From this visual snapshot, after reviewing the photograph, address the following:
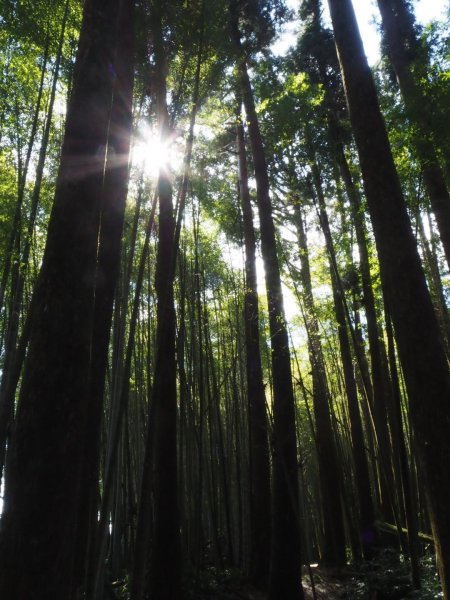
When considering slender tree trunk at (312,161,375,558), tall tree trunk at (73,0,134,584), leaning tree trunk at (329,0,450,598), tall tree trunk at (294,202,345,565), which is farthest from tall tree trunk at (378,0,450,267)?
tall tree trunk at (73,0,134,584)

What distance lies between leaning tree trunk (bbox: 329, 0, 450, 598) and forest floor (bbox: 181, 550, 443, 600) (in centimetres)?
173

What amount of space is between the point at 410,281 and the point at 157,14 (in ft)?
6.78

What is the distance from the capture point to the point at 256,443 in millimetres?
5918

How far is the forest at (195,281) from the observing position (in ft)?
5.49

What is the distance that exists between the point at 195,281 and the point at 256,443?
2.44 metres

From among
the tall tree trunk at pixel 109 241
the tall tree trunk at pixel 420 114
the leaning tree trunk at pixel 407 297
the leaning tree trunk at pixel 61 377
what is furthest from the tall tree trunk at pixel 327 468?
the leaning tree trunk at pixel 61 377

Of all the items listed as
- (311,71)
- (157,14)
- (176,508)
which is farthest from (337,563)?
(311,71)

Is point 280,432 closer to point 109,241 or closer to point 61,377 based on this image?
Answer: point 109,241

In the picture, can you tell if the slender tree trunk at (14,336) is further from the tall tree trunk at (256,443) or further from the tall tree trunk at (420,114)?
the tall tree trunk at (420,114)

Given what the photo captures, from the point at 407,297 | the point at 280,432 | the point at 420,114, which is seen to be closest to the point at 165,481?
the point at 280,432

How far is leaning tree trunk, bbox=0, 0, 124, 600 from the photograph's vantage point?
141cm

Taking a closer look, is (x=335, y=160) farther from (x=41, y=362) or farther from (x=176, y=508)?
(x=41, y=362)

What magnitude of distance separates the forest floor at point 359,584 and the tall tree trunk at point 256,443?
0.37 metres

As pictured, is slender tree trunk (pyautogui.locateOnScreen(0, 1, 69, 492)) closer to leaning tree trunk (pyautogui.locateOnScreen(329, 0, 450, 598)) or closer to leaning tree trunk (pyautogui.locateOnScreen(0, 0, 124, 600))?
leaning tree trunk (pyautogui.locateOnScreen(0, 0, 124, 600))
